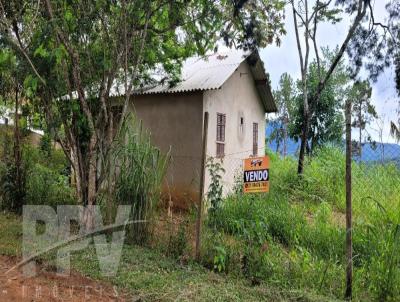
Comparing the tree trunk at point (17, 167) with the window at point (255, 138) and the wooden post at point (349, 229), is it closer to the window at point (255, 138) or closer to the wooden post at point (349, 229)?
the wooden post at point (349, 229)

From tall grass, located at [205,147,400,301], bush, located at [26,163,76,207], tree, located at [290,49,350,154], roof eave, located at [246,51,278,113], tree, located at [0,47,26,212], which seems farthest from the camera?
tree, located at [290,49,350,154]

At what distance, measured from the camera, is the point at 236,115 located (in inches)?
445

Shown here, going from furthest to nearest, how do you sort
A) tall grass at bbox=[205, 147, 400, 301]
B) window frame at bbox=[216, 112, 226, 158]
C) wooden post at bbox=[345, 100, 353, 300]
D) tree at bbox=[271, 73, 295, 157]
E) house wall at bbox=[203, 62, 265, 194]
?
tree at bbox=[271, 73, 295, 157] → window frame at bbox=[216, 112, 226, 158] → house wall at bbox=[203, 62, 265, 194] → tall grass at bbox=[205, 147, 400, 301] → wooden post at bbox=[345, 100, 353, 300]

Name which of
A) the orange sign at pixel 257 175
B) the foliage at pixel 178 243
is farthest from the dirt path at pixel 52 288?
the orange sign at pixel 257 175

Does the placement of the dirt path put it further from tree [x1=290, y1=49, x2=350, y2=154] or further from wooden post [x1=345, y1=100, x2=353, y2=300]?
tree [x1=290, y1=49, x2=350, y2=154]

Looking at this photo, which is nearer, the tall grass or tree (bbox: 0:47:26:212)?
the tall grass

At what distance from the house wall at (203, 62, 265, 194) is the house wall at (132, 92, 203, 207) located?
13.2 inches

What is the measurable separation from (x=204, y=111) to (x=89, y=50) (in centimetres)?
370

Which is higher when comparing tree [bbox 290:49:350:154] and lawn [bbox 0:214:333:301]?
tree [bbox 290:49:350:154]

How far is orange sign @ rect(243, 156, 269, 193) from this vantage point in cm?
571

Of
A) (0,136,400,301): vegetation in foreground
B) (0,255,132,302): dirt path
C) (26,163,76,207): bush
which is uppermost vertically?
(26,163,76,207): bush

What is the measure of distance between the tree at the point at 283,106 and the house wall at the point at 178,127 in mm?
10367

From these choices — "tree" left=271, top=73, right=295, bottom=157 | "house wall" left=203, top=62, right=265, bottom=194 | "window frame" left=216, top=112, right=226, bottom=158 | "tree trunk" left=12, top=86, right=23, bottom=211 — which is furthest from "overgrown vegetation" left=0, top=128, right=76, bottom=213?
"tree" left=271, top=73, right=295, bottom=157

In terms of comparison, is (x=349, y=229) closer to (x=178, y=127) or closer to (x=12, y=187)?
(x=12, y=187)
